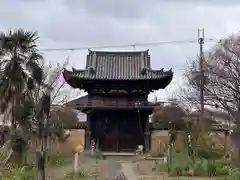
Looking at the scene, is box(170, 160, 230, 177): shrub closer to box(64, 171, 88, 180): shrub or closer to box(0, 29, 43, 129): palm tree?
box(64, 171, 88, 180): shrub

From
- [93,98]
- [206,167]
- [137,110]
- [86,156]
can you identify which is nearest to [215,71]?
[137,110]

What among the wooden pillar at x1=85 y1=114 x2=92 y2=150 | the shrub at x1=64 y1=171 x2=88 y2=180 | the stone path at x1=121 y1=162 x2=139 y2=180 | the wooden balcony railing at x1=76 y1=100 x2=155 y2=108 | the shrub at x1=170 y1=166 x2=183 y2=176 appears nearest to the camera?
the shrub at x1=64 y1=171 x2=88 y2=180

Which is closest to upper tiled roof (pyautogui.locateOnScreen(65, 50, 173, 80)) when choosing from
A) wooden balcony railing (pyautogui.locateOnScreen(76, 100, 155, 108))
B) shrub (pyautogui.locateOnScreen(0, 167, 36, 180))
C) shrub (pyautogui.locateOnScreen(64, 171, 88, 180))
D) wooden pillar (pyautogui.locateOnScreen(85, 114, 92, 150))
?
wooden balcony railing (pyautogui.locateOnScreen(76, 100, 155, 108))

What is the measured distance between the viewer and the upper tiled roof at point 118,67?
116 feet

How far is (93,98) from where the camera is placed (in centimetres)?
3628

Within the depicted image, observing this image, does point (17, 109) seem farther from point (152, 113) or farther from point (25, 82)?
point (152, 113)

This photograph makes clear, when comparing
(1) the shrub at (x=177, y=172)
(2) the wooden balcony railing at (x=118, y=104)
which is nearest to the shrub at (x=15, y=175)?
(1) the shrub at (x=177, y=172)

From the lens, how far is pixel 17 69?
21.5m

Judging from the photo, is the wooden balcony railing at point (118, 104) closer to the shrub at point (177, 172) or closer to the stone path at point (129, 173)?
the stone path at point (129, 173)

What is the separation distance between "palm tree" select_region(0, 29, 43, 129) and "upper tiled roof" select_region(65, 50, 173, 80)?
43.0 ft

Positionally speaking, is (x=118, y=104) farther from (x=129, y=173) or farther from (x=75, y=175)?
(x=75, y=175)

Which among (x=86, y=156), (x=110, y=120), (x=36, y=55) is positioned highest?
(x=36, y=55)

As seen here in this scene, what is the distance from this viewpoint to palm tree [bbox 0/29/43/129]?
69.6ft

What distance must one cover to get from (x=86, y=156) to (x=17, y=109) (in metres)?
12.5
